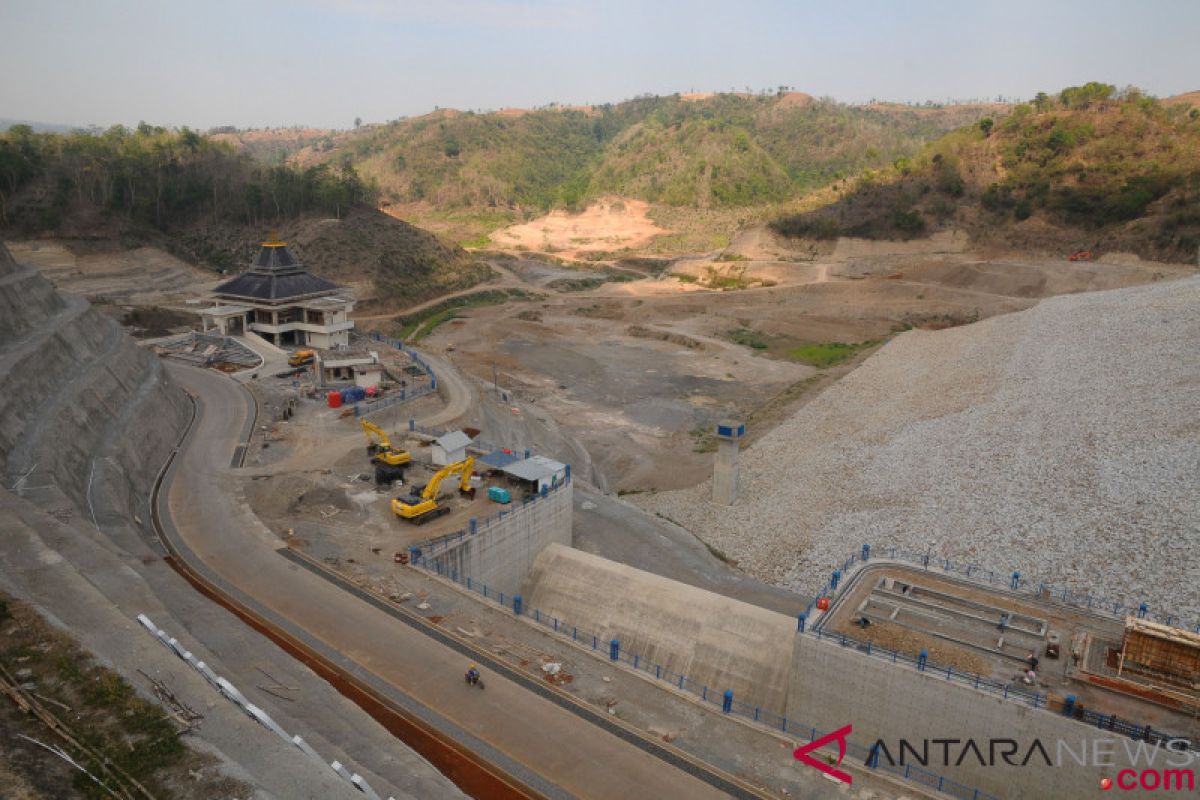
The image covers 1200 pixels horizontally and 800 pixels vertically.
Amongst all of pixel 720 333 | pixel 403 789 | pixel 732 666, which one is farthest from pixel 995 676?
pixel 720 333

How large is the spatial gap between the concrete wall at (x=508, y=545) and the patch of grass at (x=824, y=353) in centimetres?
4711

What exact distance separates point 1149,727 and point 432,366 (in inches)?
1928

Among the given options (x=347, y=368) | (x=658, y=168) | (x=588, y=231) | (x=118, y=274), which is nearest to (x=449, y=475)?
(x=347, y=368)

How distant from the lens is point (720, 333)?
89188mm

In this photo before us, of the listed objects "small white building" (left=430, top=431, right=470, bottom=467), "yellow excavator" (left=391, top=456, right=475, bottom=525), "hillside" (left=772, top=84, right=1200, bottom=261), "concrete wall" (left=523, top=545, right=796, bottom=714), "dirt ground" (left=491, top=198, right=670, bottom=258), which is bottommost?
"concrete wall" (left=523, top=545, right=796, bottom=714)

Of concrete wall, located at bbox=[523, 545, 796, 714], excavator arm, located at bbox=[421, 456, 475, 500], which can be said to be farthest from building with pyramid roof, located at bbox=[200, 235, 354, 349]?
concrete wall, located at bbox=[523, 545, 796, 714]

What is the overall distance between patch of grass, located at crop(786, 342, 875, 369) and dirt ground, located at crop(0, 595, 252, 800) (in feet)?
222

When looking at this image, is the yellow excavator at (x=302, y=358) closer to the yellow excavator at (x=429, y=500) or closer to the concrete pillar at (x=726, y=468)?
the yellow excavator at (x=429, y=500)

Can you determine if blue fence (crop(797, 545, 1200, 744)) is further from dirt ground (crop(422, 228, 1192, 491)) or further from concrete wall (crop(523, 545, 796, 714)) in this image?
dirt ground (crop(422, 228, 1192, 491))

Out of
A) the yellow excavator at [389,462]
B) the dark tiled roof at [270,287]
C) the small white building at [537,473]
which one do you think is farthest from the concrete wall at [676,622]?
the dark tiled roof at [270,287]

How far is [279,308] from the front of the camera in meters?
59.8

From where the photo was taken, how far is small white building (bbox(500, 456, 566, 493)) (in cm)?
3453

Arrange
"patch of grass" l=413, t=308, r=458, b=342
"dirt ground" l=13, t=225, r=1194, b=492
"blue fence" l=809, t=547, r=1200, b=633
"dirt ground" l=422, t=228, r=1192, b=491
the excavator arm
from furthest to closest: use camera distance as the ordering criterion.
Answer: "patch of grass" l=413, t=308, r=458, b=342, "dirt ground" l=13, t=225, r=1194, b=492, "dirt ground" l=422, t=228, r=1192, b=491, the excavator arm, "blue fence" l=809, t=547, r=1200, b=633

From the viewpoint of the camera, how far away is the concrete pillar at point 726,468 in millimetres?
40781
